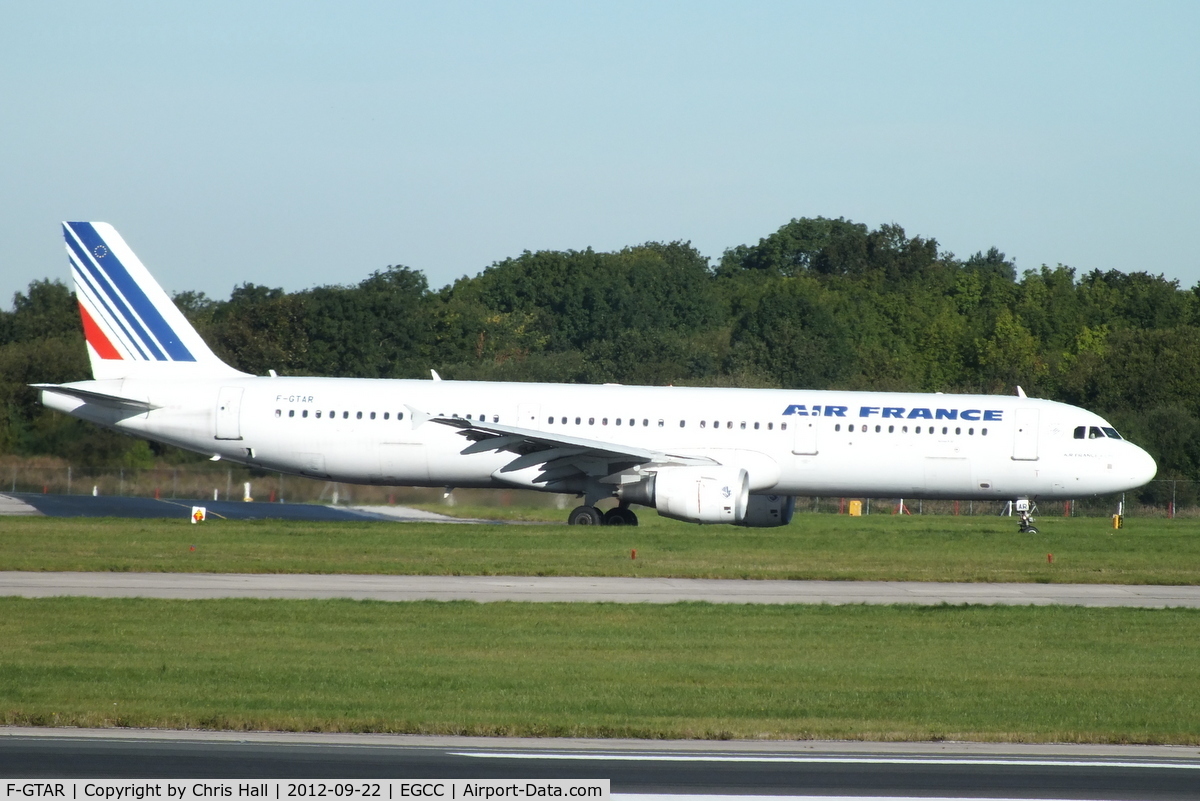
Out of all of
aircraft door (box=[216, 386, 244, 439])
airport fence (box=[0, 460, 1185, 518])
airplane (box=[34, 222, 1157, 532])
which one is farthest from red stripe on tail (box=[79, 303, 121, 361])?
airport fence (box=[0, 460, 1185, 518])

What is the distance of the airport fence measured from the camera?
3828 cm

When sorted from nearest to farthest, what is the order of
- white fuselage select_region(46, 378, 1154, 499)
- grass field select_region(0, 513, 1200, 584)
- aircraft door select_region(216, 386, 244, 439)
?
grass field select_region(0, 513, 1200, 584) → white fuselage select_region(46, 378, 1154, 499) → aircraft door select_region(216, 386, 244, 439)

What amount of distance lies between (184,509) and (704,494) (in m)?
15.1

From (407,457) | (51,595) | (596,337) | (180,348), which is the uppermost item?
(596,337)

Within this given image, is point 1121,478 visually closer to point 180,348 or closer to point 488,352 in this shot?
point 180,348

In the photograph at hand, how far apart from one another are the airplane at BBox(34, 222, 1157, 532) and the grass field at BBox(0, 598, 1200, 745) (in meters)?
11.8

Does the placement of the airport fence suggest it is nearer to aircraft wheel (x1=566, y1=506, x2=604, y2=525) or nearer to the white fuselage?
aircraft wheel (x1=566, y1=506, x2=604, y2=525)

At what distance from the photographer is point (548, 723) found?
1097cm

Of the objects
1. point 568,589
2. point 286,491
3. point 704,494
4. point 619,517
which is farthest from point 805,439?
point 286,491

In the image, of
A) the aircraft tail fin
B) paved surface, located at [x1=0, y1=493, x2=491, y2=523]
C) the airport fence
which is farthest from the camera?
the airport fence

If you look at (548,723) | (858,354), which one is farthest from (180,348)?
(858,354)

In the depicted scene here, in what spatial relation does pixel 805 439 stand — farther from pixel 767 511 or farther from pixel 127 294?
pixel 127 294

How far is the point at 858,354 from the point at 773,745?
66638 millimetres

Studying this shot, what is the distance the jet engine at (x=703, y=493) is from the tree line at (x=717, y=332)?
20.1 m
